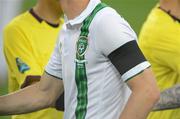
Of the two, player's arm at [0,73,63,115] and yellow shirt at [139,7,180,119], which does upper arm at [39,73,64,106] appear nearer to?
player's arm at [0,73,63,115]

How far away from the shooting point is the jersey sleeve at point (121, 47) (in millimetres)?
3957

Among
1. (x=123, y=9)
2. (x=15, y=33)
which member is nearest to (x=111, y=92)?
(x=15, y=33)

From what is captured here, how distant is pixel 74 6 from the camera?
419cm

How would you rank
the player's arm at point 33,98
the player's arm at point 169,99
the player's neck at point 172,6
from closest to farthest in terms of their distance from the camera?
the player's arm at point 169,99 < the player's arm at point 33,98 < the player's neck at point 172,6

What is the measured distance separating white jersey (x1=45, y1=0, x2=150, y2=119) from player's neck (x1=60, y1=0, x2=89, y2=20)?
3cm

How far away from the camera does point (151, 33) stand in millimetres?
5500

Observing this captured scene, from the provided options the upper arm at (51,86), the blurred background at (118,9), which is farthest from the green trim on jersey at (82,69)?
the blurred background at (118,9)

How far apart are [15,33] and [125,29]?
1779 mm

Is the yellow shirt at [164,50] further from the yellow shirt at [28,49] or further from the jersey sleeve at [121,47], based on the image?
the jersey sleeve at [121,47]

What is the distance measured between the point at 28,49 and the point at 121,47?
5.68 feet

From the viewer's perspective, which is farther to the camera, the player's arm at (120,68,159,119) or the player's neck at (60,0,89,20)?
the player's neck at (60,0,89,20)

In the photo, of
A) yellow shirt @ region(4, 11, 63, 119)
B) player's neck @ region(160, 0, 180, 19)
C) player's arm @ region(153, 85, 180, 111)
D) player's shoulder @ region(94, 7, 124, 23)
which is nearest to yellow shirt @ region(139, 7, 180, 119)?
player's neck @ region(160, 0, 180, 19)

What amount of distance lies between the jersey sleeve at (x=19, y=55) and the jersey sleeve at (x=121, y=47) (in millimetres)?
Result: 1534

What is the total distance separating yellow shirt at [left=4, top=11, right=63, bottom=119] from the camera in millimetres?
5551
